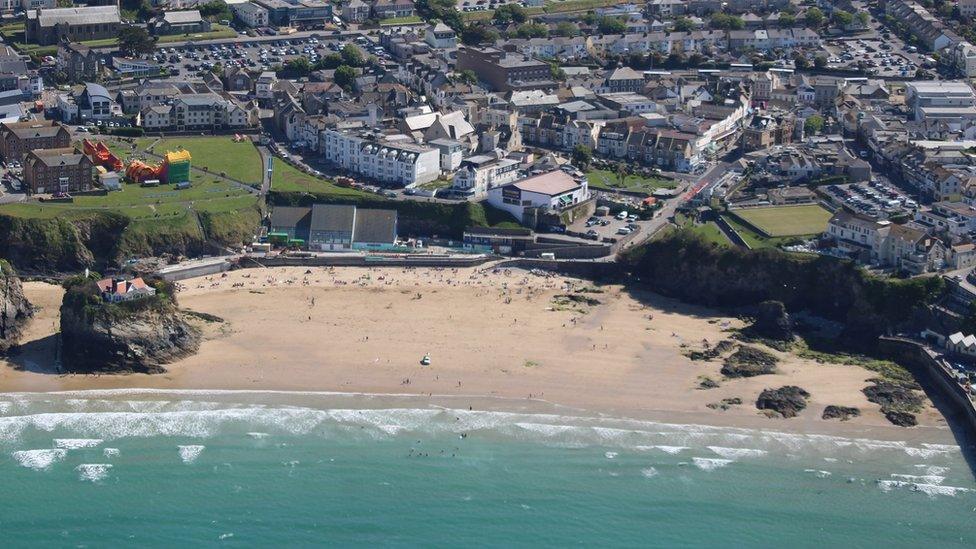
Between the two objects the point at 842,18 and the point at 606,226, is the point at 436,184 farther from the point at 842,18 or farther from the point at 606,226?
the point at 842,18

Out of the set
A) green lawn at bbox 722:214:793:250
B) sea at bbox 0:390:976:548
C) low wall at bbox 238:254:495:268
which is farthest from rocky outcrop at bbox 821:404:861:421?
low wall at bbox 238:254:495:268

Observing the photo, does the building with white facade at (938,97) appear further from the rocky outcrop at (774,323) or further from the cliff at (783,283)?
the rocky outcrop at (774,323)

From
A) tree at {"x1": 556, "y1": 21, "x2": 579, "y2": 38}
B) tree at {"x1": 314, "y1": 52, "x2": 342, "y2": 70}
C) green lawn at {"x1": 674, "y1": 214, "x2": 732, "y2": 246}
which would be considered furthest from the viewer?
tree at {"x1": 556, "y1": 21, "x2": 579, "y2": 38}

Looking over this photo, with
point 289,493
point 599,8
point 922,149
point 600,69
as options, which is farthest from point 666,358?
point 599,8

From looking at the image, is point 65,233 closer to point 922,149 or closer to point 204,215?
point 204,215

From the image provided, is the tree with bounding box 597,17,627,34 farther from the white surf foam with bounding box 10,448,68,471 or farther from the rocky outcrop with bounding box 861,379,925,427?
the white surf foam with bounding box 10,448,68,471

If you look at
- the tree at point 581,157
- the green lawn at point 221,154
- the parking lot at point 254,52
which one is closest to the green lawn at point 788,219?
the tree at point 581,157

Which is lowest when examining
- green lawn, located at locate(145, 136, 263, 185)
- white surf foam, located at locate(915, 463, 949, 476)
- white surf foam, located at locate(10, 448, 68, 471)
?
white surf foam, located at locate(10, 448, 68, 471)
